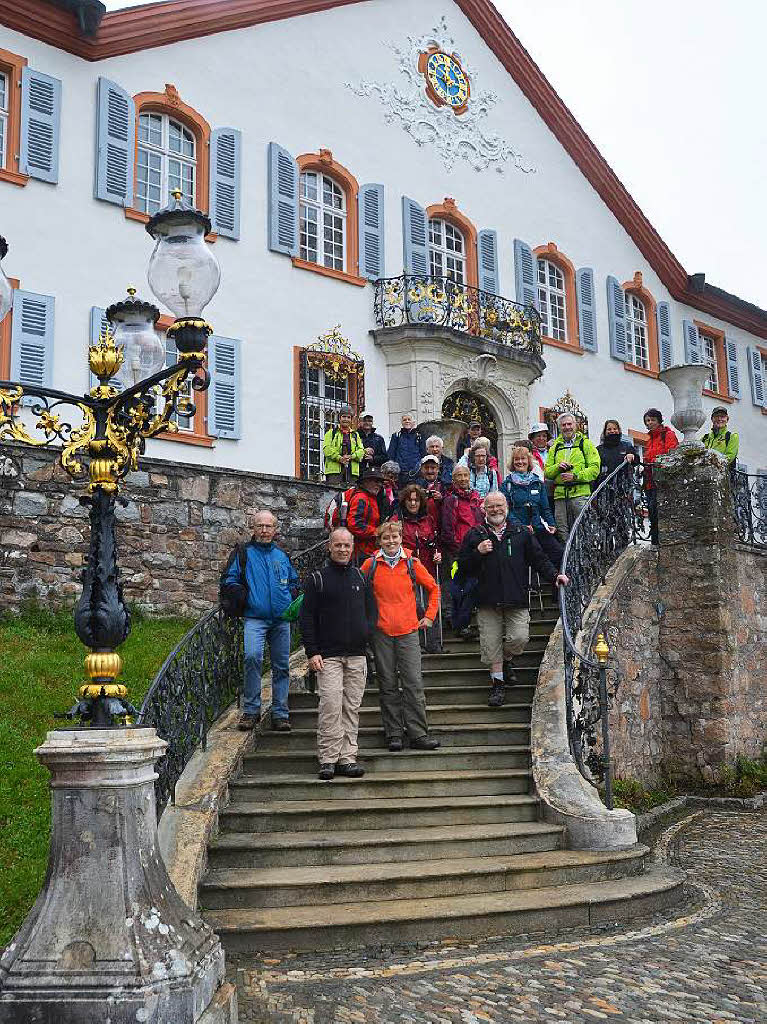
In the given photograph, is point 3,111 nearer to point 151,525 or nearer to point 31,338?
point 31,338

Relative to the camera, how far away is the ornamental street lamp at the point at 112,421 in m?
4.48

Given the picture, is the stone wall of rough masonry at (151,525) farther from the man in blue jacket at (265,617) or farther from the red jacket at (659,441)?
the red jacket at (659,441)

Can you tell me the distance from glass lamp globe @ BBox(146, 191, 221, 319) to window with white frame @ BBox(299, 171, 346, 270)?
1063 cm

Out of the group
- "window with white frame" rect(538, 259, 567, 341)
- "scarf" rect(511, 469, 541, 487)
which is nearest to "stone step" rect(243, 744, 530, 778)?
"scarf" rect(511, 469, 541, 487)

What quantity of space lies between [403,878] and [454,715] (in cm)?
247

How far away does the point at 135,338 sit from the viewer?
5.56m

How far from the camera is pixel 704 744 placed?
33.9ft

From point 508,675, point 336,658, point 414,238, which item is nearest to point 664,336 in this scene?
point 414,238

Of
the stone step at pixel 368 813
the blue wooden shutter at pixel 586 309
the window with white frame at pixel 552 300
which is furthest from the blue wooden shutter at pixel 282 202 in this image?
the stone step at pixel 368 813

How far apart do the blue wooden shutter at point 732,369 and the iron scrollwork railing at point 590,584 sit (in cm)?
1274

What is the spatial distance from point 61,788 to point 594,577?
640cm

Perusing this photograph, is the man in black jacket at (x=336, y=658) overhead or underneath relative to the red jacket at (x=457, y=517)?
underneath

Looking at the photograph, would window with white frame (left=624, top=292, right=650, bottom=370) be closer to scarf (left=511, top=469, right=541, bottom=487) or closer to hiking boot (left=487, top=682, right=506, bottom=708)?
scarf (left=511, top=469, right=541, bottom=487)

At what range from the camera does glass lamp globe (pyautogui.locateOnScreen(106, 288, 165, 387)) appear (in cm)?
552
